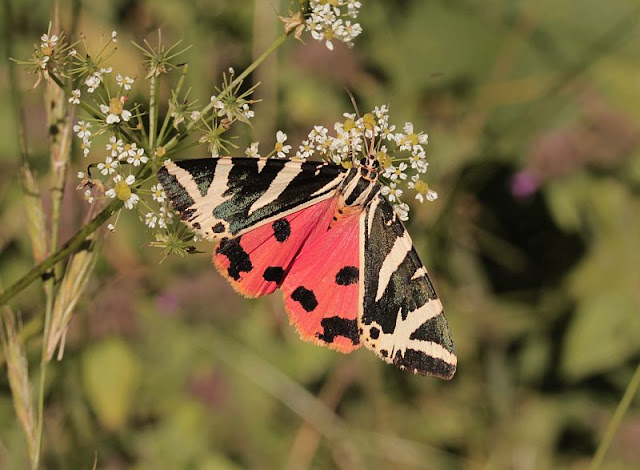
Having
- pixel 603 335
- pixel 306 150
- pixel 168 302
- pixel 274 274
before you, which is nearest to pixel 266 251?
pixel 274 274

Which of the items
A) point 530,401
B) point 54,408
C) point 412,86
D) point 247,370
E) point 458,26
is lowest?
point 54,408

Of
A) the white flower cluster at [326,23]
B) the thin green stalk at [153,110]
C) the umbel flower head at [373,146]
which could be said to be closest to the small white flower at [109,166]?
the thin green stalk at [153,110]

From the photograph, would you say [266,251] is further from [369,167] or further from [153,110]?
[153,110]

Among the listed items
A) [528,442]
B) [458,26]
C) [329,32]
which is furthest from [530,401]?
[329,32]

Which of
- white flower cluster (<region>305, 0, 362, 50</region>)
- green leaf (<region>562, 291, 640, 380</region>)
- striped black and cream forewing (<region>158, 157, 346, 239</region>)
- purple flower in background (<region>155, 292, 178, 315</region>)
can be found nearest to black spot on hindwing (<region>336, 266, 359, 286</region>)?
striped black and cream forewing (<region>158, 157, 346, 239</region>)

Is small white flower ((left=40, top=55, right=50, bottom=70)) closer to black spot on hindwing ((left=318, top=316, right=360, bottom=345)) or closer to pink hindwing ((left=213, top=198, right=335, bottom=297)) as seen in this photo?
pink hindwing ((left=213, top=198, right=335, bottom=297))

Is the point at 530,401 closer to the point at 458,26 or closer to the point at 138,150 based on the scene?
the point at 458,26
